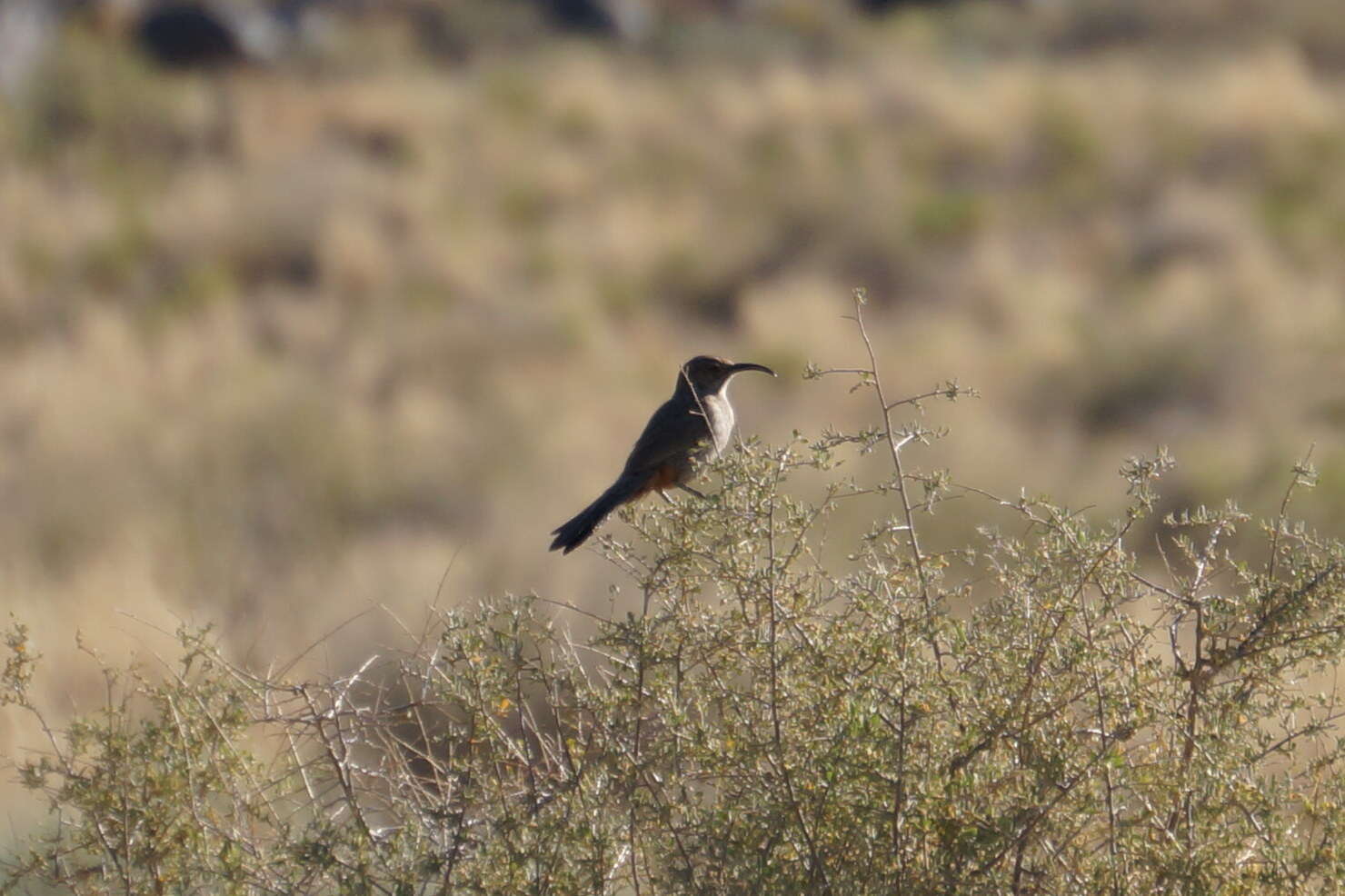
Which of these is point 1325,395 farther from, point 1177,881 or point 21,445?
point 1177,881

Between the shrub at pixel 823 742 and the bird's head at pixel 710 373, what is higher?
the bird's head at pixel 710 373

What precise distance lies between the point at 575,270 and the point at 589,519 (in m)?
15.3

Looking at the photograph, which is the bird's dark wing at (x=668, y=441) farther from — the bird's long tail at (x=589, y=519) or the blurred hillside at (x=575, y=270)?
the blurred hillside at (x=575, y=270)

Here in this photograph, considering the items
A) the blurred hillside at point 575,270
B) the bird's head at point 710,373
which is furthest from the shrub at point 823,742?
the bird's head at point 710,373

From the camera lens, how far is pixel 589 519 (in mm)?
5750

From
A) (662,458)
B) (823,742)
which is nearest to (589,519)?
(662,458)

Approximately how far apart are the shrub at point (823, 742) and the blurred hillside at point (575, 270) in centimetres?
248

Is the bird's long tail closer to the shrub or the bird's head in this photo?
the bird's head

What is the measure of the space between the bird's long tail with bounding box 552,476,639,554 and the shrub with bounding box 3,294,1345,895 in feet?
6.30

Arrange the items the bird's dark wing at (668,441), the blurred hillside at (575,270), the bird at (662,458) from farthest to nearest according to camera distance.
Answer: the blurred hillside at (575,270) → the bird's dark wing at (668,441) → the bird at (662,458)

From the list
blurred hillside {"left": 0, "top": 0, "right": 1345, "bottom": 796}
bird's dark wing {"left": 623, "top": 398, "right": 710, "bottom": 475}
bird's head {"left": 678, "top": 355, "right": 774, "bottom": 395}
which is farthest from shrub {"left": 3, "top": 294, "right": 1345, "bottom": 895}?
bird's head {"left": 678, "top": 355, "right": 774, "bottom": 395}

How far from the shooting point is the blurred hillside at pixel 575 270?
1305 cm

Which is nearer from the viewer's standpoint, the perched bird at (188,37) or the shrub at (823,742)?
the shrub at (823,742)

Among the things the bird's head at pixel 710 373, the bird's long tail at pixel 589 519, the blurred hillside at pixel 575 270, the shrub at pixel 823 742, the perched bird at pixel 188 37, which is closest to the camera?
the shrub at pixel 823 742
